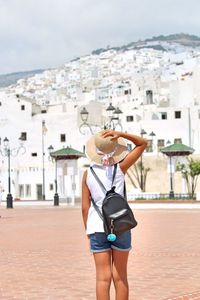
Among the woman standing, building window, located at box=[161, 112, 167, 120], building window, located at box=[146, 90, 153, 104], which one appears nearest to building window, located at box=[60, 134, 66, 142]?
building window, located at box=[161, 112, 167, 120]

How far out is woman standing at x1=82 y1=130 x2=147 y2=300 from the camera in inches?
222

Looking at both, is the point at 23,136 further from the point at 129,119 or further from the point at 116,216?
the point at 116,216

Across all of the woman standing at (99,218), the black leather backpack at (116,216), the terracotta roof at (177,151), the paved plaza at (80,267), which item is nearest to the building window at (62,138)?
the terracotta roof at (177,151)

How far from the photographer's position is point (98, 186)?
574cm

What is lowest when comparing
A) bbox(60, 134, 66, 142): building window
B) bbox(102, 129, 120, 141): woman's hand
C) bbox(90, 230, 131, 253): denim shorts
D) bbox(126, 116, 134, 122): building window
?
bbox(90, 230, 131, 253): denim shorts

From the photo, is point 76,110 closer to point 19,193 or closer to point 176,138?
point 176,138

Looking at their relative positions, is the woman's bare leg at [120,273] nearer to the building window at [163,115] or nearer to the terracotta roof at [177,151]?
the terracotta roof at [177,151]

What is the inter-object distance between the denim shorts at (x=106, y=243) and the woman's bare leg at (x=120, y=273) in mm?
62

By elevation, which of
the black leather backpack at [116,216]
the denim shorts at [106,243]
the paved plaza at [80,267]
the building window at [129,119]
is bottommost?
the paved plaza at [80,267]

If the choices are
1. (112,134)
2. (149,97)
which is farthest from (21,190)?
(112,134)

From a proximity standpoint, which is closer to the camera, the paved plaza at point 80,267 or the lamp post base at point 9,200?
the paved plaza at point 80,267

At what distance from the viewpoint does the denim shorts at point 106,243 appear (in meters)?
5.60

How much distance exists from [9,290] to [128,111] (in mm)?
65962

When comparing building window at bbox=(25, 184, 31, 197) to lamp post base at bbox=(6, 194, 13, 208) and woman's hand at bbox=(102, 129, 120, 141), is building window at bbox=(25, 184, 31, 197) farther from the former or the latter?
woman's hand at bbox=(102, 129, 120, 141)
